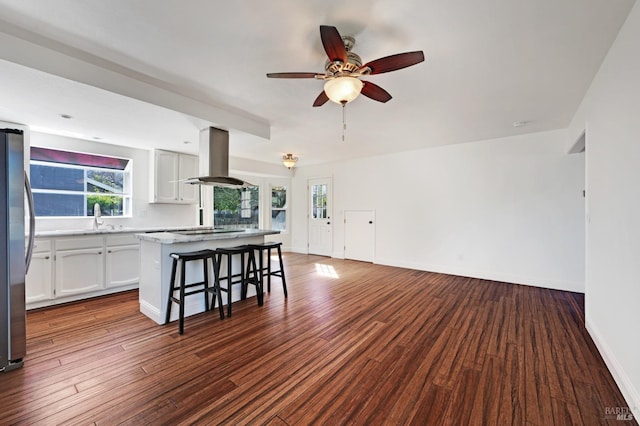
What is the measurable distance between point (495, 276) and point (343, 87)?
14.3 feet

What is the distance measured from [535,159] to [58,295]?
7105 mm

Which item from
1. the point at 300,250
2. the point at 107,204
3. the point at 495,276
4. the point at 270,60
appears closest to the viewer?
the point at 270,60

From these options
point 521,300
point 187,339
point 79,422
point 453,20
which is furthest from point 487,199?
point 79,422

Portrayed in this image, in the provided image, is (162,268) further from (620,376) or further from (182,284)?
(620,376)

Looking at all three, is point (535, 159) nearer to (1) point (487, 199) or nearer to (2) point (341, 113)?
(1) point (487, 199)

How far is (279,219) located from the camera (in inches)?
305

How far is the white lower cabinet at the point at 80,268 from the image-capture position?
10.6 feet

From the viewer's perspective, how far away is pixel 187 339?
2508mm

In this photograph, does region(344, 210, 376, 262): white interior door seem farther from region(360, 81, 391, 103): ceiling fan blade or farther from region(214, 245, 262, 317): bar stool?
region(360, 81, 391, 103): ceiling fan blade

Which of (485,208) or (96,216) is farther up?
(485,208)

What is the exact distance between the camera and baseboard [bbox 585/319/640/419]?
161 centimetres

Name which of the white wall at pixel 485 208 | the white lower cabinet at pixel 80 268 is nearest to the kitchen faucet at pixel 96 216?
the white lower cabinet at pixel 80 268

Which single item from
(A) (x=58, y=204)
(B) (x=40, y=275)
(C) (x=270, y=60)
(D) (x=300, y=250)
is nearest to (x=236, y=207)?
(D) (x=300, y=250)

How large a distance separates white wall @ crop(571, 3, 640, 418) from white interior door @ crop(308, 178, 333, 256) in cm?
497
